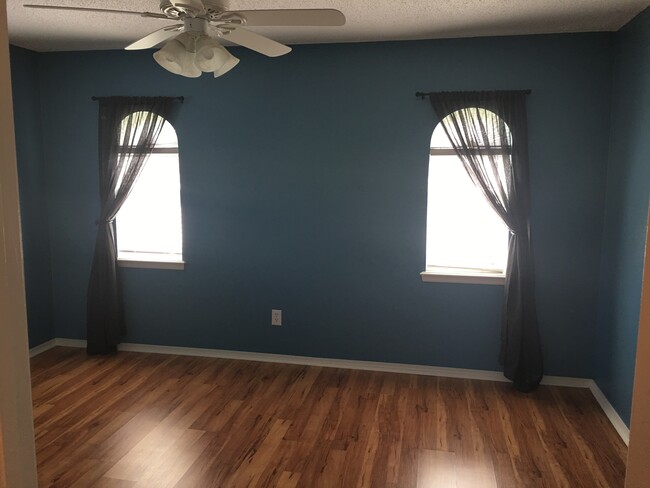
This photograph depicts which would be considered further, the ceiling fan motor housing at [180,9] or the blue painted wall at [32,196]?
the blue painted wall at [32,196]

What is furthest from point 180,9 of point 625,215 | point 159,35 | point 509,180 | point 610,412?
point 610,412

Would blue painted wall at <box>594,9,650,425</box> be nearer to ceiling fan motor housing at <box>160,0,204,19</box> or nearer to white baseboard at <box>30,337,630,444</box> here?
white baseboard at <box>30,337,630,444</box>

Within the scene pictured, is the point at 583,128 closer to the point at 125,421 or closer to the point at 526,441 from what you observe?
the point at 526,441

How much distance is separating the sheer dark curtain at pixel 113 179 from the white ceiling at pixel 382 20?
518mm

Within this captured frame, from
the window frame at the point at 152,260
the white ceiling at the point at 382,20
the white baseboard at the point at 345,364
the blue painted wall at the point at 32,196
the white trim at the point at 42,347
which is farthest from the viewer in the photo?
the white trim at the point at 42,347

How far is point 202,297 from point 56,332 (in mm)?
1459

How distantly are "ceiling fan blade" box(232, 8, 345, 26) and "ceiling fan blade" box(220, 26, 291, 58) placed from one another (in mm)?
81

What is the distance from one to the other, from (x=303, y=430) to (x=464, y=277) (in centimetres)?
164

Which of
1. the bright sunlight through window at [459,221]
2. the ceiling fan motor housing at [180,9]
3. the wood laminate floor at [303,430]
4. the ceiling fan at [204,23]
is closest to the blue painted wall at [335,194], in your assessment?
the bright sunlight through window at [459,221]

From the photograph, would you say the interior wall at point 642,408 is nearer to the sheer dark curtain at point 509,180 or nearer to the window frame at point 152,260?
the sheer dark curtain at point 509,180

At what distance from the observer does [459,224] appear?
3953 mm

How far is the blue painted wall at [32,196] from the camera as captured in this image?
4.17 m

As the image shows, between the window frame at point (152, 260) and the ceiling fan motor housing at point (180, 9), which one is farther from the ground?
the ceiling fan motor housing at point (180, 9)

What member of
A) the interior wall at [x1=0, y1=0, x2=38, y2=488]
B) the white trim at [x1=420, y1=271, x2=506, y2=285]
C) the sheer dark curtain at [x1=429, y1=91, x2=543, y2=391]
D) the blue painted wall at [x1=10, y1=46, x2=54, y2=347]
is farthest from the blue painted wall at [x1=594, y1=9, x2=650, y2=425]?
the blue painted wall at [x1=10, y1=46, x2=54, y2=347]
